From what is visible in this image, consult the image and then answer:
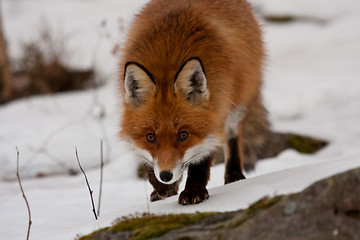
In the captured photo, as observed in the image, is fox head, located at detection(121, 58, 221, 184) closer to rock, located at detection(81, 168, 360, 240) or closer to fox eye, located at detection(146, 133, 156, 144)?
fox eye, located at detection(146, 133, 156, 144)

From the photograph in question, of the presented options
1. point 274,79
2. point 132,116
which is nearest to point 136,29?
point 132,116

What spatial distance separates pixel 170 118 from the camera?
2.89 metres

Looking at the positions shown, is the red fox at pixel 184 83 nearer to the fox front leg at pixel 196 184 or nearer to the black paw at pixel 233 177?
the fox front leg at pixel 196 184

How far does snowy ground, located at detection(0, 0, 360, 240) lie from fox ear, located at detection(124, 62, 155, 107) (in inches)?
22.0

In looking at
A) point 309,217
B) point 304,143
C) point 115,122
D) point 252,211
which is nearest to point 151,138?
point 252,211

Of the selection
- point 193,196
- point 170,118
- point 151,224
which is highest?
point 170,118

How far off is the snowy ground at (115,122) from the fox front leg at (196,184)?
3.6 inches

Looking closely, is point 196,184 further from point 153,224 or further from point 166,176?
point 153,224

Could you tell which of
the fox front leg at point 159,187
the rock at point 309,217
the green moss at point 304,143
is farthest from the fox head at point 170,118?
the green moss at point 304,143

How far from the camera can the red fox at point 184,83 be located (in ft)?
9.52

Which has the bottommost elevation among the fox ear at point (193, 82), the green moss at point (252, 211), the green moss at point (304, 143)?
the green moss at point (304, 143)

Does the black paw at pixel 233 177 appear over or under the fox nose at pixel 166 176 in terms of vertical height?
under

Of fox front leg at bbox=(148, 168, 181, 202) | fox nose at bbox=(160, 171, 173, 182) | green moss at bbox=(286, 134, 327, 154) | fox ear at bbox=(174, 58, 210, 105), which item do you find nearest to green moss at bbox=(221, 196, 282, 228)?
fox nose at bbox=(160, 171, 173, 182)

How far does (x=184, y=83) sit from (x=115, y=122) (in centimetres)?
461
